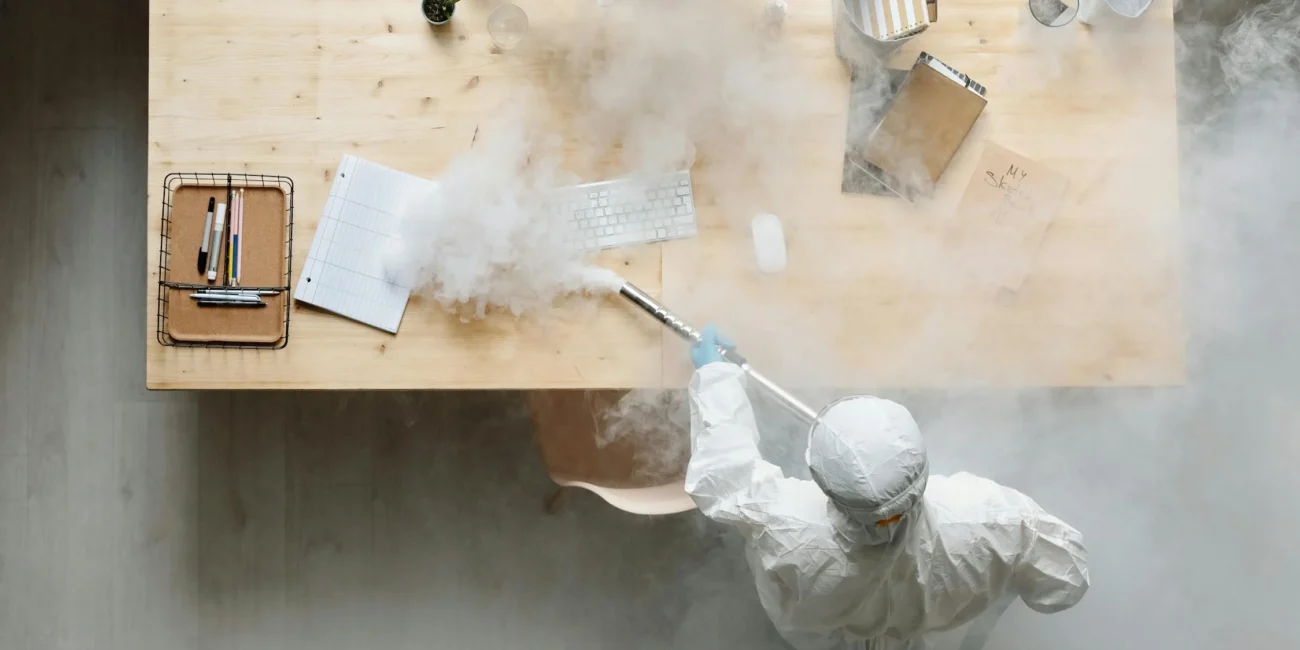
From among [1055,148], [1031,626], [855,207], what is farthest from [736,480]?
[1031,626]

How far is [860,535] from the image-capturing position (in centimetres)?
129

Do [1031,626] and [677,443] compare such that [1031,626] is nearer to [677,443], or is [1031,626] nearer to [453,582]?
[677,443]

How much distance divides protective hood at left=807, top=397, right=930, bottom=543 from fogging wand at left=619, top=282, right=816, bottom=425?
0.52ft

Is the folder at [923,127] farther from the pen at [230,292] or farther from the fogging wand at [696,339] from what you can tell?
the pen at [230,292]

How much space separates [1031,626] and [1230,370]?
806mm

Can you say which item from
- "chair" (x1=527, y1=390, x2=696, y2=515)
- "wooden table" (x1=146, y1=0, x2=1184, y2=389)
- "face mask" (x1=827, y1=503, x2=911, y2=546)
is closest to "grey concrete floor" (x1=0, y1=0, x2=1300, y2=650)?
"chair" (x1=527, y1=390, x2=696, y2=515)

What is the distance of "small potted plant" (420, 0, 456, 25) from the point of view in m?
1.46

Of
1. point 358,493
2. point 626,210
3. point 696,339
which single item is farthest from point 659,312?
point 358,493

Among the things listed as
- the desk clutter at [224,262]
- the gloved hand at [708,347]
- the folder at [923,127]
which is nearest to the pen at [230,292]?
the desk clutter at [224,262]

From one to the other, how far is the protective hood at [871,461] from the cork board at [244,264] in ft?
3.14

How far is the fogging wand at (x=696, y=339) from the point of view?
144cm

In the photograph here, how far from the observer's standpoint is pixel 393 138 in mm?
1470

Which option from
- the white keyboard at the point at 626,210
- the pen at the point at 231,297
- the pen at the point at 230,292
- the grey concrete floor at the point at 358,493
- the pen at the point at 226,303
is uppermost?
the white keyboard at the point at 626,210

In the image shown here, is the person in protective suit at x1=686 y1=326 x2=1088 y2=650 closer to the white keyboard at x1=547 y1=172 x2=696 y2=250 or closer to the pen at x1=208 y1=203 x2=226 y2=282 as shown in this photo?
the white keyboard at x1=547 y1=172 x2=696 y2=250
